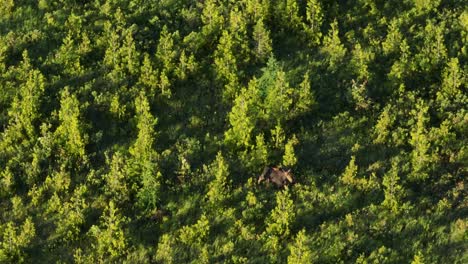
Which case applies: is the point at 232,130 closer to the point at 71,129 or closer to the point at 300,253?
the point at 71,129

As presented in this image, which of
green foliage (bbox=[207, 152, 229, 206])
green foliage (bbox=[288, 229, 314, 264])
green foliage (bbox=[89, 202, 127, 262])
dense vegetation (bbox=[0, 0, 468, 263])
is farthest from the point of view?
green foliage (bbox=[207, 152, 229, 206])

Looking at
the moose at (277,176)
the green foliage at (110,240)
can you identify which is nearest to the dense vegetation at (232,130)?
the green foliage at (110,240)

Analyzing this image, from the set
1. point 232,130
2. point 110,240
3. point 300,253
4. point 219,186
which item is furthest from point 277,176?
point 110,240

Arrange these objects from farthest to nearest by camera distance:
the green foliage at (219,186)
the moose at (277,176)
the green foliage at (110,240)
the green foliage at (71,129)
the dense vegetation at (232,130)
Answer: the green foliage at (71,129)
the moose at (277,176)
the green foliage at (219,186)
the dense vegetation at (232,130)
the green foliage at (110,240)

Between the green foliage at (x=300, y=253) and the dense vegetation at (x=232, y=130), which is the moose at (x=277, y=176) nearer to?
the dense vegetation at (x=232, y=130)

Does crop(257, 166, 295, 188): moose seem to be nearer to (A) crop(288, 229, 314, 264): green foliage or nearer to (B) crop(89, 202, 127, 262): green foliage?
(A) crop(288, 229, 314, 264): green foliage

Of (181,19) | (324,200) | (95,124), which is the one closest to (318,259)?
(324,200)

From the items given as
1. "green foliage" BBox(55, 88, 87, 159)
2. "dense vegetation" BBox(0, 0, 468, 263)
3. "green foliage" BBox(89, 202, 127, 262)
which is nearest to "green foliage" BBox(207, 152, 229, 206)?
"dense vegetation" BBox(0, 0, 468, 263)

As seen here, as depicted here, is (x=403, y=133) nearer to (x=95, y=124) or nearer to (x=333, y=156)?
(x=333, y=156)
